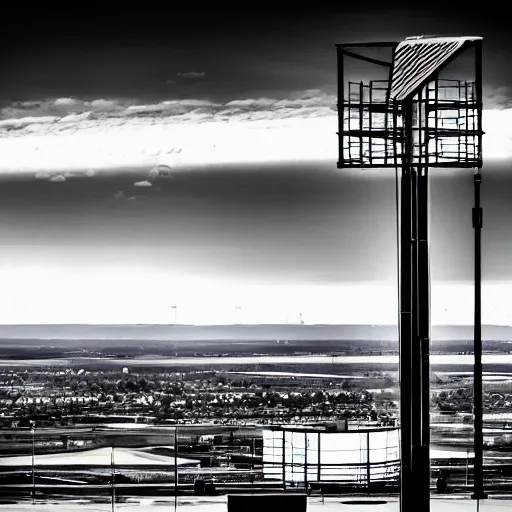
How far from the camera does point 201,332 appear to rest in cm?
653

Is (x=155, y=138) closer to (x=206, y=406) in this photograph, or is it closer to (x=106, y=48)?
(x=106, y=48)

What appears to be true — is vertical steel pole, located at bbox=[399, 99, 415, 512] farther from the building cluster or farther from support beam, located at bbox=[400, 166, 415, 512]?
the building cluster

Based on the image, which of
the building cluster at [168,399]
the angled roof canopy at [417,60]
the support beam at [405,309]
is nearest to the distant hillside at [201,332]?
the building cluster at [168,399]

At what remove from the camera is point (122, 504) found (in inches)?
248

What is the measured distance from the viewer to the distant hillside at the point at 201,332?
646 centimetres

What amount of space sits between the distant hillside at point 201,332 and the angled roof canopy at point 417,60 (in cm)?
240

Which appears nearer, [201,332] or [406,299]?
[406,299]

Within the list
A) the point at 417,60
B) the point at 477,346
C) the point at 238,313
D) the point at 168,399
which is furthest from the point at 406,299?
the point at 168,399

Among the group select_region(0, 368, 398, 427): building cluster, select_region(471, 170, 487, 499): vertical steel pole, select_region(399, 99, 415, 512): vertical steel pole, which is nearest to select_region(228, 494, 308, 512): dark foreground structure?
select_region(399, 99, 415, 512): vertical steel pole

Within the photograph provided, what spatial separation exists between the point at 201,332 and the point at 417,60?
10.1ft

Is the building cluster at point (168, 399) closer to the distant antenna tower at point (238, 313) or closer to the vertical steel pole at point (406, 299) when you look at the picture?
the distant antenna tower at point (238, 313)

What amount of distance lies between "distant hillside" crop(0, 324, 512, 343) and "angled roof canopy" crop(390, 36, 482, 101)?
7.87ft

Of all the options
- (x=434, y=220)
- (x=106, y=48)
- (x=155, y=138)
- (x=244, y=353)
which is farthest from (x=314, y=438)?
(x=106, y=48)

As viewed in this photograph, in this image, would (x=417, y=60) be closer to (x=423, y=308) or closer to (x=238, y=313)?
(x=423, y=308)
